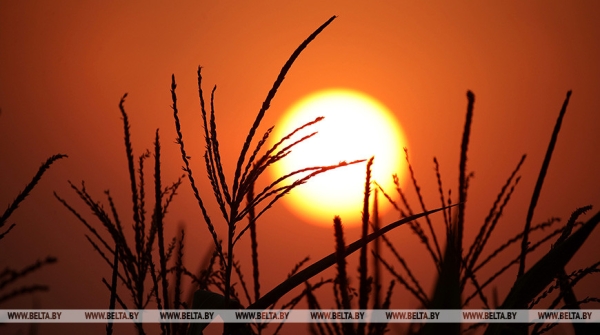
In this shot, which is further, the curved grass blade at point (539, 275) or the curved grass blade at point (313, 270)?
the curved grass blade at point (313, 270)

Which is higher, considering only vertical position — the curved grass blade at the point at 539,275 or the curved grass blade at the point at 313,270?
the curved grass blade at the point at 313,270

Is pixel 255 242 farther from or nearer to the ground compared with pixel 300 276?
farther from the ground

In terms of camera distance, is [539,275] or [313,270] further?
[313,270]

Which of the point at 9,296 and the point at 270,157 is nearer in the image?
the point at 9,296

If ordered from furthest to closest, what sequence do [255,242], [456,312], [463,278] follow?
[255,242]
[463,278]
[456,312]

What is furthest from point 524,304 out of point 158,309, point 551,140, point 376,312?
point 158,309

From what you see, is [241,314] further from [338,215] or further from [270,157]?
[338,215]

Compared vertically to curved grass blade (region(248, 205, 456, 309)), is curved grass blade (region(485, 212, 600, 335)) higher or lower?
lower

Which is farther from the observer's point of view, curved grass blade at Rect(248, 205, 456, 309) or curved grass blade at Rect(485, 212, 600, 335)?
curved grass blade at Rect(248, 205, 456, 309)

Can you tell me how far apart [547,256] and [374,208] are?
1.05ft

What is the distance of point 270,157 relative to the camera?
1.25 metres

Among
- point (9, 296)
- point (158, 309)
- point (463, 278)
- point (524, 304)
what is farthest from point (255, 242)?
point (524, 304)

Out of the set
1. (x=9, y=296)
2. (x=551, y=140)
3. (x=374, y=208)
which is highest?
(x=551, y=140)

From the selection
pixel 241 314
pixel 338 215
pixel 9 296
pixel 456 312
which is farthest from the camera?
pixel 241 314
